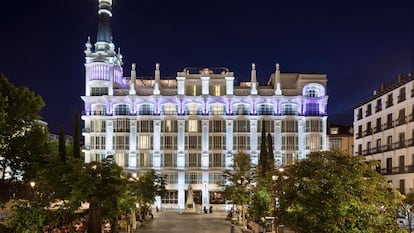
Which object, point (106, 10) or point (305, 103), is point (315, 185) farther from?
point (106, 10)

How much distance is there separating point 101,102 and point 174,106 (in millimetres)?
13639

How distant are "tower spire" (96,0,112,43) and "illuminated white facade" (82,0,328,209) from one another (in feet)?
18.5

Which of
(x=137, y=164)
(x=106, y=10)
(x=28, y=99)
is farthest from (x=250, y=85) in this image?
(x=28, y=99)

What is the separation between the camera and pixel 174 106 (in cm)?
9244

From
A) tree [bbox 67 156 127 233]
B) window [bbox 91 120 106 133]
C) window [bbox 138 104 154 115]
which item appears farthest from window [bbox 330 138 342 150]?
tree [bbox 67 156 127 233]

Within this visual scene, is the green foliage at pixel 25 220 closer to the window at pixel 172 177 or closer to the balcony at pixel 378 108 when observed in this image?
the balcony at pixel 378 108

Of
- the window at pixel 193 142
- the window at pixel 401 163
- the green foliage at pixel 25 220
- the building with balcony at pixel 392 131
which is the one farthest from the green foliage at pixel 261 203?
the window at pixel 193 142

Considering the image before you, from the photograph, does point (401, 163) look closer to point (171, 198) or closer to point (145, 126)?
point (171, 198)

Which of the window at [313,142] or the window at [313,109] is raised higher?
the window at [313,109]

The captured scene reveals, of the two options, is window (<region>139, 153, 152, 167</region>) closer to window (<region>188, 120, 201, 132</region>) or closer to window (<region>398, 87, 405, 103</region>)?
window (<region>188, 120, 201, 132</region>)

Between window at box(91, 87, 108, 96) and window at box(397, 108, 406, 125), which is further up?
window at box(91, 87, 108, 96)

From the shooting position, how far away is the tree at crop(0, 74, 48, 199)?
1539 inches

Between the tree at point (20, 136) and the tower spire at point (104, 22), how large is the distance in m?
56.5

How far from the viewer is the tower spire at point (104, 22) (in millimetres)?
96062
